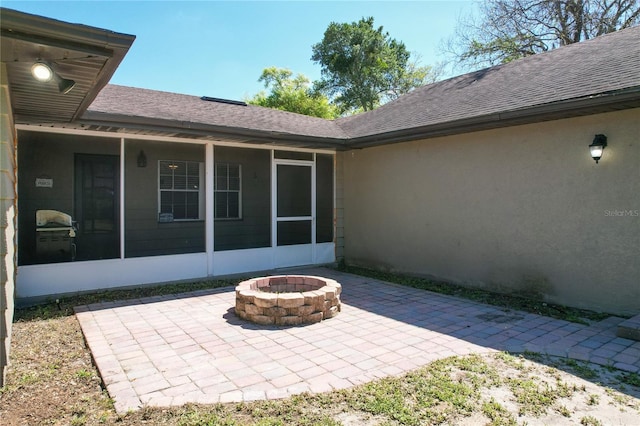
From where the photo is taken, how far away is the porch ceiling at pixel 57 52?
2.61 meters

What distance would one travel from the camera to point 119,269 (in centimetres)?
636

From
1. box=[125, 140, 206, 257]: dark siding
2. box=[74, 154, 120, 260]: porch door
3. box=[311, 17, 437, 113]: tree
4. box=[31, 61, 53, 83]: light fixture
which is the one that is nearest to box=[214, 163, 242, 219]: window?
box=[125, 140, 206, 257]: dark siding

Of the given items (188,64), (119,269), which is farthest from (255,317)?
(188,64)

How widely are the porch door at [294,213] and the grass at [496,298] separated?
1.30 m

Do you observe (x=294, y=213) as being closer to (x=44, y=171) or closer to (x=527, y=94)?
(x=44, y=171)

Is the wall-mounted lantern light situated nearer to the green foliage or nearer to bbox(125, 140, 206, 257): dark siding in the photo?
bbox(125, 140, 206, 257): dark siding

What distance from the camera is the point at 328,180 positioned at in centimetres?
891

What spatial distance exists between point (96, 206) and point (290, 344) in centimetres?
558

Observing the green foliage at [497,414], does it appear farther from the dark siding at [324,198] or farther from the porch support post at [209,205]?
the dark siding at [324,198]

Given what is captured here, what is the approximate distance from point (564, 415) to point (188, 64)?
104ft

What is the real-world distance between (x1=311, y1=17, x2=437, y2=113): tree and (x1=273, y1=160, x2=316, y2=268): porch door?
72.6 ft

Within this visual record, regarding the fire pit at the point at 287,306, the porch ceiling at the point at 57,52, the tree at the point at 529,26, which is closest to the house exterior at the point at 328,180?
the porch ceiling at the point at 57,52

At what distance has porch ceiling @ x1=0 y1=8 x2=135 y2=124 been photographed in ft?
8.55

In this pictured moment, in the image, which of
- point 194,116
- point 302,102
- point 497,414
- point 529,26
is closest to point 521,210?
point 497,414
